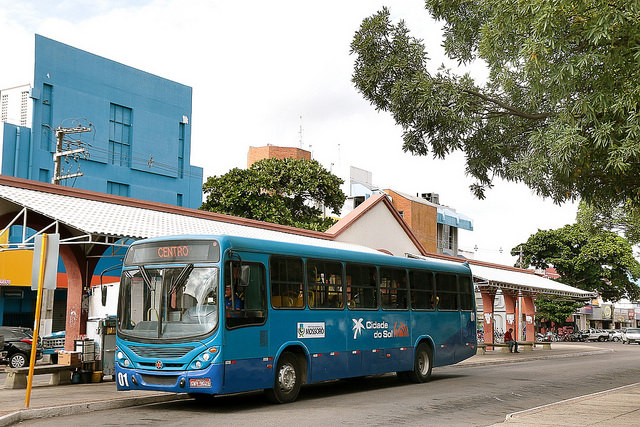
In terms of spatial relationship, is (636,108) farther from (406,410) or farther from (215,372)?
(215,372)

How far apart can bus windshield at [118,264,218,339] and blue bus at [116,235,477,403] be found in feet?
0.06

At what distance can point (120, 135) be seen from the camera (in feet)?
136

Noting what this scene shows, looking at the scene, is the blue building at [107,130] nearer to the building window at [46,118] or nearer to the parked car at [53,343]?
the building window at [46,118]

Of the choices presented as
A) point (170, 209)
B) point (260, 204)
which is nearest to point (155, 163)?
point (260, 204)

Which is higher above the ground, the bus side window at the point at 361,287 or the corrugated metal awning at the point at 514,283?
the corrugated metal awning at the point at 514,283

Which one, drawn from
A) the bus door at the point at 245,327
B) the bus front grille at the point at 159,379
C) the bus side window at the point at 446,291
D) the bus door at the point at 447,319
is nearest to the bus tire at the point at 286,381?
the bus door at the point at 245,327

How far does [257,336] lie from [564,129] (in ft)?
20.8

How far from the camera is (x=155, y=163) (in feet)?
143

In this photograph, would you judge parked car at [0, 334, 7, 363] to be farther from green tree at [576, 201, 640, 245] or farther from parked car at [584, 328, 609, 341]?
parked car at [584, 328, 609, 341]

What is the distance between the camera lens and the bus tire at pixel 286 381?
13.4 meters

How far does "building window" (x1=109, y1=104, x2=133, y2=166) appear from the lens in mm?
41031

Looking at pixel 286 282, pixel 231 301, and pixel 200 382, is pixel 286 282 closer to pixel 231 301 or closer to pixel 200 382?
pixel 231 301

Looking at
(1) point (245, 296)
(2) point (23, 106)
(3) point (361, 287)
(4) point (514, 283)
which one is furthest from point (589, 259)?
(1) point (245, 296)

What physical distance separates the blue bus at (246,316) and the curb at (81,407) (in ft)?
1.29
